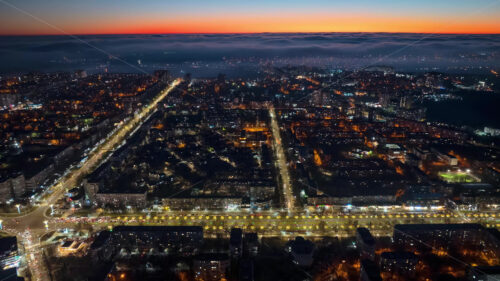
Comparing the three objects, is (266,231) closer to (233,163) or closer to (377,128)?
(233,163)

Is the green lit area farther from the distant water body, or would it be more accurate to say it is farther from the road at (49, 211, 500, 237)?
the distant water body

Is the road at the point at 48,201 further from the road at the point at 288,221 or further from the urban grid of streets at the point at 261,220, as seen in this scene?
the road at the point at 288,221

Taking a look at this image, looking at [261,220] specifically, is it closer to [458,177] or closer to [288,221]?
[288,221]

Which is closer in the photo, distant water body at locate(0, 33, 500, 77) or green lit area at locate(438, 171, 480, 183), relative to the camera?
green lit area at locate(438, 171, 480, 183)

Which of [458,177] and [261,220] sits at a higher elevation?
[458,177]

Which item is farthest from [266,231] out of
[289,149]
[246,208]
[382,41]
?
[382,41]

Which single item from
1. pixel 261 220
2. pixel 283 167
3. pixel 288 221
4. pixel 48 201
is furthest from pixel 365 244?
pixel 48 201

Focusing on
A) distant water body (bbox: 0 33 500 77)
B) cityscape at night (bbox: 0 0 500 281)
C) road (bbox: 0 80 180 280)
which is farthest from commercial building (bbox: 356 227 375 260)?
distant water body (bbox: 0 33 500 77)
